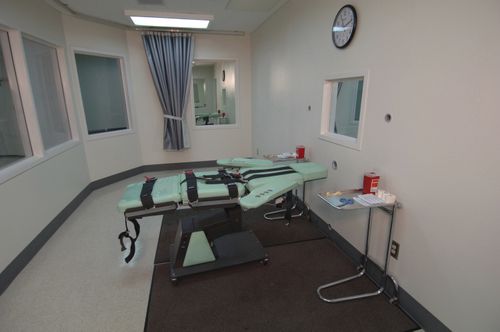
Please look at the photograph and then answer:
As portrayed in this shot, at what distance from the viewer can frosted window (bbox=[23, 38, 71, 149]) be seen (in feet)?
9.71

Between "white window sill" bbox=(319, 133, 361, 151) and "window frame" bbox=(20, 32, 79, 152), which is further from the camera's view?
"window frame" bbox=(20, 32, 79, 152)

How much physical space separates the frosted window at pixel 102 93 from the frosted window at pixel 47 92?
443 millimetres


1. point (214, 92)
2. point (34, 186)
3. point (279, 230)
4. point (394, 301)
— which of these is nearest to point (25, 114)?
point (34, 186)

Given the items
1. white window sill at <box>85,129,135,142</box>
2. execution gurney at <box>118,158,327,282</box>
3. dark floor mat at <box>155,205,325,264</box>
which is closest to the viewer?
execution gurney at <box>118,158,327,282</box>

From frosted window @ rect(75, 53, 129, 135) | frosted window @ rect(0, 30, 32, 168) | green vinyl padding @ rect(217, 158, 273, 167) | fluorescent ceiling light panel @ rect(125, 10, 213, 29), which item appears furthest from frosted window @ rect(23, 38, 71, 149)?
green vinyl padding @ rect(217, 158, 273, 167)

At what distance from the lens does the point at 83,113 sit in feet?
12.8

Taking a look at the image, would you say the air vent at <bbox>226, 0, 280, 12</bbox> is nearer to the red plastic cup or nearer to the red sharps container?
the red plastic cup

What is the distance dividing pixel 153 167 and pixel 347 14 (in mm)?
4275

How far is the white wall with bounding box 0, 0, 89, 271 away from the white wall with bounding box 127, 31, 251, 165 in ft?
4.42

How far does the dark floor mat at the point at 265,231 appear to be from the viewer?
8.89 feet

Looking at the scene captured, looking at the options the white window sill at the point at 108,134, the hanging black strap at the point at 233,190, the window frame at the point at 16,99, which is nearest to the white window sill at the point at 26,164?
the window frame at the point at 16,99

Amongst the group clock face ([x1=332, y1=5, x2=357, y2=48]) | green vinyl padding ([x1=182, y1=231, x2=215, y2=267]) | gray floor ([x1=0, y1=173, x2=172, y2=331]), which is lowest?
gray floor ([x1=0, y1=173, x2=172, y2=331])

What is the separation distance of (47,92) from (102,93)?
44.8 inches

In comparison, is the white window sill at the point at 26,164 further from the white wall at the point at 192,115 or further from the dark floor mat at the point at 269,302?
the white wall at the point at 192,115
